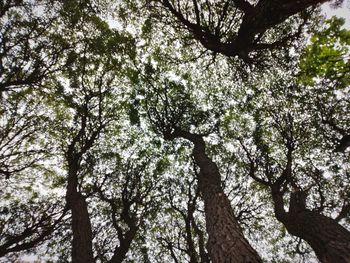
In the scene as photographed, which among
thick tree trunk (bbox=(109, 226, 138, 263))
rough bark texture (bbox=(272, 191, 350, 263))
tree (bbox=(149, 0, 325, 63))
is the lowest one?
rough bark texture (bbox=(272, 191, 350, 263))

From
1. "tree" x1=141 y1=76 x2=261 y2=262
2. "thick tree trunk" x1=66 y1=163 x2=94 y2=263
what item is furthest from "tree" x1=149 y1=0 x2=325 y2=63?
"thick tree trunk" x1=66 y1=163 x2=94 y2=263

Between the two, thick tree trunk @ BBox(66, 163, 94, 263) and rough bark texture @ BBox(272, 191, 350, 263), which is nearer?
rough bark texture @ BBox(272, 191, 350, 263)

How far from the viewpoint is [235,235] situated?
4.77 metres

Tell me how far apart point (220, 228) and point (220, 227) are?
4 cm

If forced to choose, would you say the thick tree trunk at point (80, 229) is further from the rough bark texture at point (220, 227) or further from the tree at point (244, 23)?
the tree at point (244, 23)

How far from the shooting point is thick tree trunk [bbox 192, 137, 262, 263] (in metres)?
4.21

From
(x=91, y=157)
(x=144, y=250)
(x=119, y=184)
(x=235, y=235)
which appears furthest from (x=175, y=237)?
(x=235, y=235)

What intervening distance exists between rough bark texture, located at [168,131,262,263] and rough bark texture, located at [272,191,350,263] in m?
2.32

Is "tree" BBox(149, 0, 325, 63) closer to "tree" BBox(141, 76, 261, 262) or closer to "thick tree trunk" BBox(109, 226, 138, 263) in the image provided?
"tree" BBox(141, 76, 261, 262)

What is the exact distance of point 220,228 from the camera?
5137 millimetres

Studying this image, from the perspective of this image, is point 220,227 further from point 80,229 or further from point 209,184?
point 80,229

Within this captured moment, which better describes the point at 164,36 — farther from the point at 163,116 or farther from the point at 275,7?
the point at 275,7

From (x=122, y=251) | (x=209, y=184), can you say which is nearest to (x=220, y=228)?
(x=209, y=184)

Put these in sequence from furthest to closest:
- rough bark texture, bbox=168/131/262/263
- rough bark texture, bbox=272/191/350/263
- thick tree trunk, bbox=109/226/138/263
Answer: thick tree trunk, bbox=109/226/138/263 < rough bark texture, bbox=272/191/350/263 < rough bark texture, bbox=168/131/262/263
